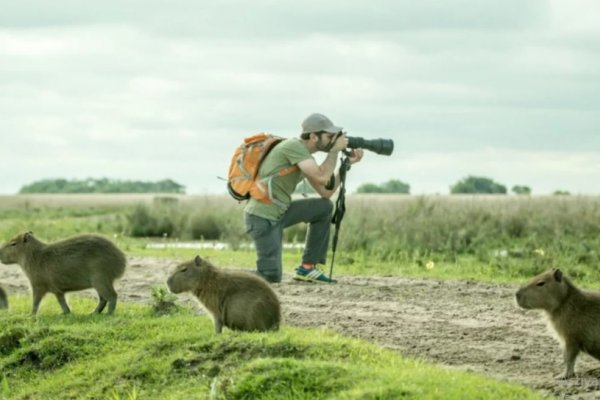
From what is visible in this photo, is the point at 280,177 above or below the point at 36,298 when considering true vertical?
above

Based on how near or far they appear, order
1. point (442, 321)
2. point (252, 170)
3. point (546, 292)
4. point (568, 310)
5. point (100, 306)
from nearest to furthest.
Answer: point (568, 310) → point (546, 292) → point (442, 321) → point (100, 306) → point (252, 170)

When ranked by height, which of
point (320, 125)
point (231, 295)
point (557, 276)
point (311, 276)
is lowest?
point (311, 276)

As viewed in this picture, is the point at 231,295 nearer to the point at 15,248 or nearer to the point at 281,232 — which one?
the point at 15,248

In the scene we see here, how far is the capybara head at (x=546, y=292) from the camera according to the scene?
9.27 m

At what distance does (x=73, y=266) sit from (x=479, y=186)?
190ft

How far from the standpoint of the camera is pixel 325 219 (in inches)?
558

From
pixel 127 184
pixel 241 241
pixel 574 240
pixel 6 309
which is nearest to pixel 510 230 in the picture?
pixel 574 240

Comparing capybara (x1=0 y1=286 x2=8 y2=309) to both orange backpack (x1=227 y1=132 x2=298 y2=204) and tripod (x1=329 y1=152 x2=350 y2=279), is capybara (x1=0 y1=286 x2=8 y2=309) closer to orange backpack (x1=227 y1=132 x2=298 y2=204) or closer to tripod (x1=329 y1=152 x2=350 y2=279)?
orange backpack (x1=227 y1=132 x2=298 y2=204)

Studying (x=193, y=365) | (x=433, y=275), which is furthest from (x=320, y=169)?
(x=193, y=365)

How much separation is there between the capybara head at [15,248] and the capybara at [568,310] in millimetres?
5680

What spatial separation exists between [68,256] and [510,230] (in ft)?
45.8

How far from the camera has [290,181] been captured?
13.5 m

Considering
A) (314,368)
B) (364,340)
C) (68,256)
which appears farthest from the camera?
(68,256)

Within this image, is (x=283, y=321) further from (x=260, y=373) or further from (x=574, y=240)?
(x=574, y=240)
